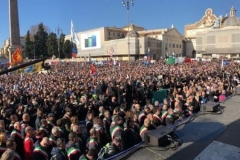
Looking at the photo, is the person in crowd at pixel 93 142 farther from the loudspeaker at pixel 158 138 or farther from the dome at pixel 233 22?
the dome at pixel 233 22

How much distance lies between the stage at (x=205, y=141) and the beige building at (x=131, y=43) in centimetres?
6663

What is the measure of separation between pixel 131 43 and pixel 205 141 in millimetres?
70125

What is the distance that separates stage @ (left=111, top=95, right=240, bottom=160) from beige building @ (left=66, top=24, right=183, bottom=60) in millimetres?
66627

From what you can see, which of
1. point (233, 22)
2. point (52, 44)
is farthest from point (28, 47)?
point (233, 22)

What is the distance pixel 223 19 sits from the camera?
8494 centimetres

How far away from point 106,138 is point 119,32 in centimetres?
9177

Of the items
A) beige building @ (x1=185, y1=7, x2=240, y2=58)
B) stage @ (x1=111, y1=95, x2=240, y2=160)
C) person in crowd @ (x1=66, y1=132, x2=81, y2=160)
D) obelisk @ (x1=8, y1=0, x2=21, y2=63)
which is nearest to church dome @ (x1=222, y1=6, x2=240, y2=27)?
beige building @ (x1=185, y1=7, x2=240, y2=58)

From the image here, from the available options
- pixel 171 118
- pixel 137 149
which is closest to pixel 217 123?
pixel 171 118

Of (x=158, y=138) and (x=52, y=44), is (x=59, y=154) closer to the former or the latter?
(x=158, y=138)

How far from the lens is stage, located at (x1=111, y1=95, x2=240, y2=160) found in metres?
3.46

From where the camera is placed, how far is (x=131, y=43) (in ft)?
239

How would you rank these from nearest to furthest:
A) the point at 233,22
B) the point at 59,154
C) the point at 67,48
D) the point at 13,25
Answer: the point at 59,154
the point at 13,25
the point at 233,22
the point at 67,48

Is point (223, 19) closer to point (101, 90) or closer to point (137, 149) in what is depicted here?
point (101, 90)

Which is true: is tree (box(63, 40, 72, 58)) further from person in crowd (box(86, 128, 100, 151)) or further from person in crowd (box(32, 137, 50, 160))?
person in crowd (box(32, 137, 50, 160))
